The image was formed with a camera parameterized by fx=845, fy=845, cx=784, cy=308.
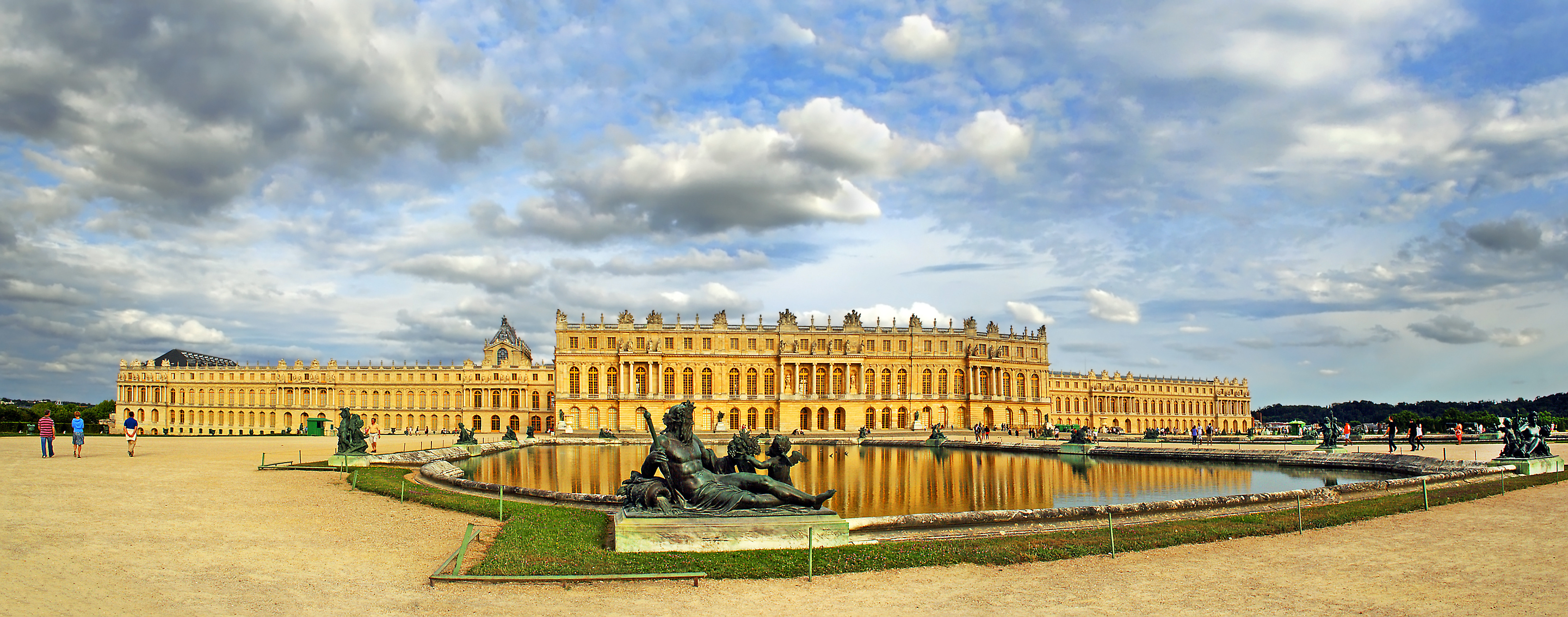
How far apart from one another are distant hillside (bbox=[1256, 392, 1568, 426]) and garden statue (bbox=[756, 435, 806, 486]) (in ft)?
254

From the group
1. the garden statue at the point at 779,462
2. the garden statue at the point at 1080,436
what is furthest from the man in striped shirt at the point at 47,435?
the garden statue at the point at 1080,436

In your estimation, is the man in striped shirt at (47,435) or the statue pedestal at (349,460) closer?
the man in striped shirt at (47,435)

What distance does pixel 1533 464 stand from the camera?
24.7 m

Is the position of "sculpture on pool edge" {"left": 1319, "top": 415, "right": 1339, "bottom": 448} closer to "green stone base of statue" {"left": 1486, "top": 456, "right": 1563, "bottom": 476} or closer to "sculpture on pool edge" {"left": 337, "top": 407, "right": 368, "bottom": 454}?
"green stone base of statue" {"left": 1486, "top": 456, "right": 1563, "bottom": 476}

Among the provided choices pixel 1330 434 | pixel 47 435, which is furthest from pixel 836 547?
pixel 1330 434

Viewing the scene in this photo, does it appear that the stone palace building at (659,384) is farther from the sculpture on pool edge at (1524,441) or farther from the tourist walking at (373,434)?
the sculpture on pool edge at (1524,441)

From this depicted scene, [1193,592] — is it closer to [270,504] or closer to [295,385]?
[270,504]

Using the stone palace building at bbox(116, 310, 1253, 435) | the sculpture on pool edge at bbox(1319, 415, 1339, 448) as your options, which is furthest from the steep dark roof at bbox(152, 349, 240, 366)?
the sculpture on pool edge at bbox(1319, 415, 1339, 448)

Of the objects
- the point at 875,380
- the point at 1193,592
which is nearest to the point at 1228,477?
the point at 1193,592

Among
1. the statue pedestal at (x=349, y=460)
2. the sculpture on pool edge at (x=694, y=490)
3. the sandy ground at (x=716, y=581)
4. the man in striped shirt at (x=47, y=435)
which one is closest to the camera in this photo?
the sandy ground at (x=716, y=581)

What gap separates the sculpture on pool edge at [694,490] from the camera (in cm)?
1229

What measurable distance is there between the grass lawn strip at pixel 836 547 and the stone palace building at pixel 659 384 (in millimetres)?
67509

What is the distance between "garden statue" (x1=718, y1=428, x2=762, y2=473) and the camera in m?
13.4

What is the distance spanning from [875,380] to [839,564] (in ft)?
261
